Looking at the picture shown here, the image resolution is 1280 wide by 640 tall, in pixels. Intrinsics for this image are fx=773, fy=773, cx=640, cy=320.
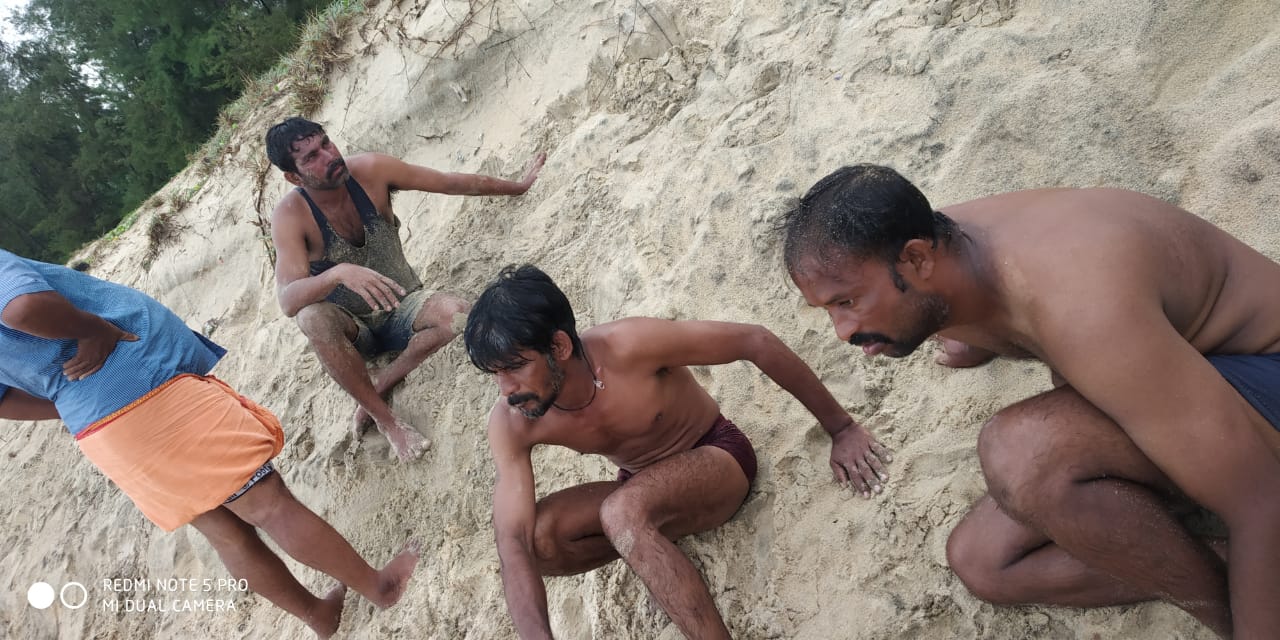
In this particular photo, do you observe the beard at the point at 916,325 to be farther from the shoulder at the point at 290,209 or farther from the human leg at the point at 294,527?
the shoulder at the point at 290,209

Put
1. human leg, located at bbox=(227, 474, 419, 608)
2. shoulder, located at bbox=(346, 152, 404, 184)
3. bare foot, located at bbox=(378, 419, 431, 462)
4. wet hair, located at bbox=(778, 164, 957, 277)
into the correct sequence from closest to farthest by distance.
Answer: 1. wet hair, located at bbox=(778, 164, 957, 277)
2. human leg, located at bbox=(227, 474, 419, 608)
3. bare foot, located at bbox=(378, 419, 431, 462)
4. shoulder, located at bbox=(346, 152, 404, 184)

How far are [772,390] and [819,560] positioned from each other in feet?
2.00

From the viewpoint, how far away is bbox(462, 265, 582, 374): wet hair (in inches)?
77.8

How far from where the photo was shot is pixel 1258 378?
1329 millimetres

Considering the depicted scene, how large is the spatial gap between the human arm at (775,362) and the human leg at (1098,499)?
60 centimetres

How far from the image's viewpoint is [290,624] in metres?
3.24

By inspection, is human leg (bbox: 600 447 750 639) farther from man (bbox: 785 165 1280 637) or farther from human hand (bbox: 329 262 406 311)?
human hand (bbox: 329 262 406 311)

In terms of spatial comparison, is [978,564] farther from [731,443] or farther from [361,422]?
[361,422]

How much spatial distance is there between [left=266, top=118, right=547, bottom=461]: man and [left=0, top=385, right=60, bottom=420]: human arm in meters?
0.92

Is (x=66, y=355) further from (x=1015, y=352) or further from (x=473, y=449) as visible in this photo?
(x=1015, y=352)

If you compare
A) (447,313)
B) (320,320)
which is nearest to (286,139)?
(320,320)

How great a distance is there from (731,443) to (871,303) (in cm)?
81

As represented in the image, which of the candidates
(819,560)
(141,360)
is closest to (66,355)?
(141,360)

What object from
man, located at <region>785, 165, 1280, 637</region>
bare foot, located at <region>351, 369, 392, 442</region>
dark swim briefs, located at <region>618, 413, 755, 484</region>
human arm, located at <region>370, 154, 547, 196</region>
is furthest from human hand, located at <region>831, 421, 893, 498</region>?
human arm, located at <region>370, 154, 547, 196</region>
